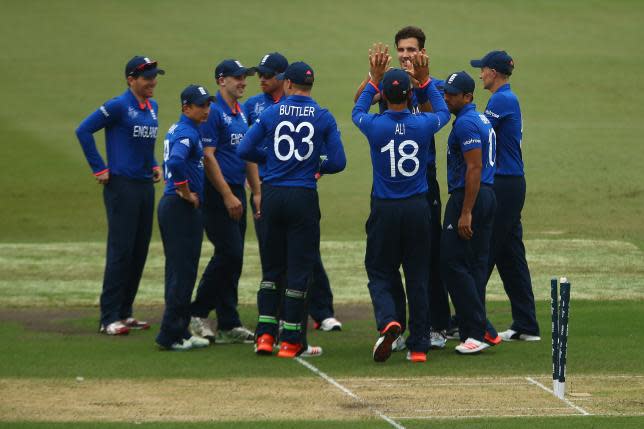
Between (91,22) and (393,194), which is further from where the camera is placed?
(91,22)

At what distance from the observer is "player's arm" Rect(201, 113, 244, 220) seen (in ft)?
37.6

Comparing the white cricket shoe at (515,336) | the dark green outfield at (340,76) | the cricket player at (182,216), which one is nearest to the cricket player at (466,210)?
the white cricket shoe at (515,336)

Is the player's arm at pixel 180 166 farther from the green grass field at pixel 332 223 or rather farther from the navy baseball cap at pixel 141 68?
the navy baseball cap at pixel 141 68

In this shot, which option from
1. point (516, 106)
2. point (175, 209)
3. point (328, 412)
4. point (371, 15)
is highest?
point (371, 15)

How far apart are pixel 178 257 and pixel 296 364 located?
1.39 meters

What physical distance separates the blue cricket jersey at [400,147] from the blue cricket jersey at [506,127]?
1.01 m

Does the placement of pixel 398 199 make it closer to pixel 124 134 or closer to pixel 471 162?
pixel 471 162

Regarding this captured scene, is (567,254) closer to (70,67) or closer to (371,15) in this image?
(70,67)

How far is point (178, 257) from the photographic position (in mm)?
11148

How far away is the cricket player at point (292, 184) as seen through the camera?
10.8 m

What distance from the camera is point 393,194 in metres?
10.6

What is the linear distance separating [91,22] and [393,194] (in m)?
28.0

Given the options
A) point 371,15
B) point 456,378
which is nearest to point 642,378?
point 456,378

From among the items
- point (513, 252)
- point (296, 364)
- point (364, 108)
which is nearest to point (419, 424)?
point (296, 364)
